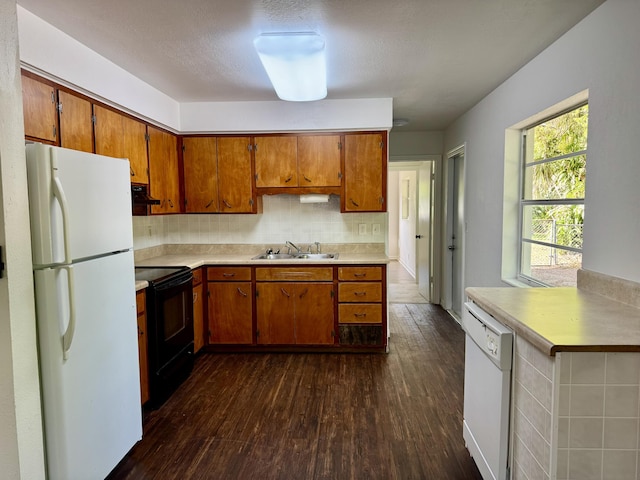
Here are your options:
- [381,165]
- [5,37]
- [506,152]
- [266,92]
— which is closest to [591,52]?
[506,152]

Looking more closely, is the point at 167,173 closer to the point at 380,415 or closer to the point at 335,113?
the point at 335,113

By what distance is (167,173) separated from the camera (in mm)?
3660

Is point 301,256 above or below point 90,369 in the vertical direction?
above

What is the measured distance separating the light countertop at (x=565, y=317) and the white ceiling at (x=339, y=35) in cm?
148

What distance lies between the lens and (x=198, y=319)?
358 cm

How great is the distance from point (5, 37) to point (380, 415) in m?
2.75

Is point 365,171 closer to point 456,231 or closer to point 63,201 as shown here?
point 456,231

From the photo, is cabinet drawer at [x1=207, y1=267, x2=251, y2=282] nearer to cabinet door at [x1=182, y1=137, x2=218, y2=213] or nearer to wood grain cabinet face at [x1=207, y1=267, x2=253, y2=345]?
wood grain cabinet face at [x1=207, y1=267, x2=253, y2=345]

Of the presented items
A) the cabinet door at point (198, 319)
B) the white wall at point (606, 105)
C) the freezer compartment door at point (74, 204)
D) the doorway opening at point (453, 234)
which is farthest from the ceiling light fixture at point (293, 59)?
the doorway opening at point (453, 234)

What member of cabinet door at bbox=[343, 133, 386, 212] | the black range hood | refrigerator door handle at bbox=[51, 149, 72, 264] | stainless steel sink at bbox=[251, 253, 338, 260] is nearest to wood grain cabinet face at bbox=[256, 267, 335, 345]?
stainless steel sink at bbox=[251, 253, 338, 260]

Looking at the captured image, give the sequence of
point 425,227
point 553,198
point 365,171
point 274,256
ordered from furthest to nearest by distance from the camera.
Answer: point 425,227, point 274,256, point 365,171, point 553,198

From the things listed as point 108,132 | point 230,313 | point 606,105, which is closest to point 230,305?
point 230,313

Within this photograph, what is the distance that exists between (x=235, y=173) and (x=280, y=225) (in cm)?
74

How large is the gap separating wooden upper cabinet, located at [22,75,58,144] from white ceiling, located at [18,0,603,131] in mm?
368
